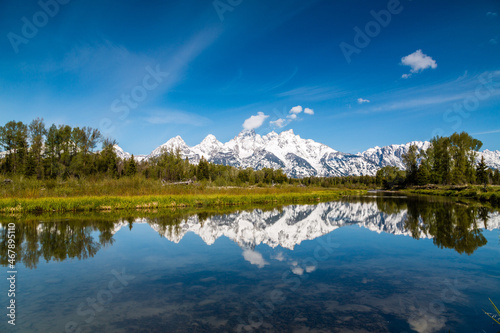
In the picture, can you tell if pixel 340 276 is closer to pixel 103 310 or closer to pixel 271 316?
pixel 271 316

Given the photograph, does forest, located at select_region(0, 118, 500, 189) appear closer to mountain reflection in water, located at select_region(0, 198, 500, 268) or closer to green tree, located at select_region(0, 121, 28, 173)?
green tree, located at select_region(0, 121, 28, 173)

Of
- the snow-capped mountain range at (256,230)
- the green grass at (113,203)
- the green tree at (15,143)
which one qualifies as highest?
the green tree at (15,143)

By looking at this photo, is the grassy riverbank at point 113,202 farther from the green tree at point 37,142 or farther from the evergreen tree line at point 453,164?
Result: the evergreen tree line at point 453,164

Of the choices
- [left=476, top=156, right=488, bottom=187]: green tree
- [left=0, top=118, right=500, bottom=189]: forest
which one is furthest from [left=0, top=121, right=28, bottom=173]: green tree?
[left=476, top=156, right=488, bottom=187]: green tree

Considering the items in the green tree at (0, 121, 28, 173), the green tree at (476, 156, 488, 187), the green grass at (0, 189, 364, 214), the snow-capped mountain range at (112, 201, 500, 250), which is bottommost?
the snow-capped mountain range at (112, 201, 500, 250)

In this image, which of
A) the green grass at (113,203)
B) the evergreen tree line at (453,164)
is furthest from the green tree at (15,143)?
the evergreen tree line at (453,164)

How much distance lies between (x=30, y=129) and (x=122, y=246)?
58.0 m

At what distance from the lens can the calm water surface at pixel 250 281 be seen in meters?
5.57

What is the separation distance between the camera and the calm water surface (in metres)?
5.57

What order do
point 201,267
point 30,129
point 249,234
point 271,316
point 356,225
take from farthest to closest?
1. point 30,129
2. point 356,225
3. point 249,234
4. point 201,267
5. point 271,316

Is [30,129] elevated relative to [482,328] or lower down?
elevated

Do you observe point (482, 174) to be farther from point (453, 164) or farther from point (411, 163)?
point (411, 163)

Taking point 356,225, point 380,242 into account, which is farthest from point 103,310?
point 356,225

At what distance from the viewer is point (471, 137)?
212ft
